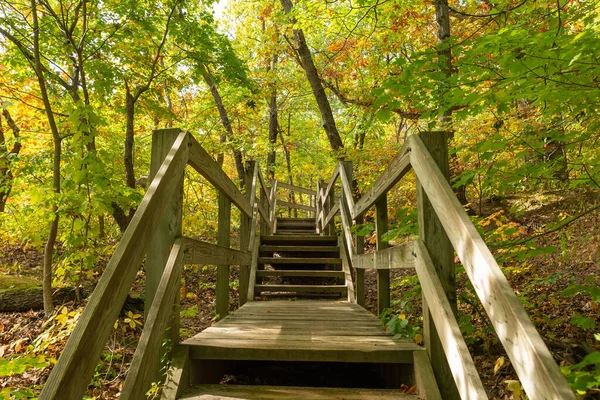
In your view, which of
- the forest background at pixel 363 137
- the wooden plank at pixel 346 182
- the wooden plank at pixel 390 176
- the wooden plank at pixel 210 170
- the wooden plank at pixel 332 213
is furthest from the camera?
the wooden plank at pixel 332 213

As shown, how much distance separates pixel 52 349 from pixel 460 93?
4.46 metres

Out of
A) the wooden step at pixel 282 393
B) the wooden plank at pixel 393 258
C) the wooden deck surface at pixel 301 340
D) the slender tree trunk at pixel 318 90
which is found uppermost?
the slender tree trunk at pixel 318 90

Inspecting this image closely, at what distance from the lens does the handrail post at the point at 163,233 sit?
7.29ft

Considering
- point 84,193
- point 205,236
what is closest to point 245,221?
point 84,193

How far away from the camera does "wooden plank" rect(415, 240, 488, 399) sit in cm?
150

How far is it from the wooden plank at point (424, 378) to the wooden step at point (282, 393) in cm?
8

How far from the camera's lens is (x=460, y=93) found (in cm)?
335

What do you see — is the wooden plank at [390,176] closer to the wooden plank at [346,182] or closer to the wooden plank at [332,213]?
the wooden plank at [346,182]

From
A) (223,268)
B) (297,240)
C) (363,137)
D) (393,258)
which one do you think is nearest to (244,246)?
(223,268)

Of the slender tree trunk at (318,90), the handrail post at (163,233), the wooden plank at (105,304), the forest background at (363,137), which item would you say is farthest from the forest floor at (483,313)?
the slender tree trunk at (318,90)

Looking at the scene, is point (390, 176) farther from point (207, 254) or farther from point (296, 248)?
point (296, 248)

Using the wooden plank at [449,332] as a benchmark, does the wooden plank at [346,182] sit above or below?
above

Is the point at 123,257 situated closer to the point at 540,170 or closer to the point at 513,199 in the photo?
the point at 540,170

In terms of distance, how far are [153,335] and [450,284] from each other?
1592 mm
